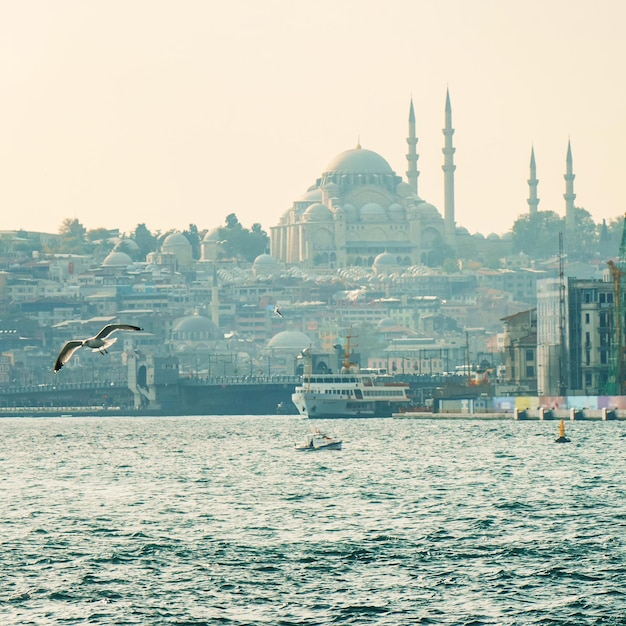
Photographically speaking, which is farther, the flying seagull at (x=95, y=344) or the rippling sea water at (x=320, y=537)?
the rippling sea water at (x=320, y=537)

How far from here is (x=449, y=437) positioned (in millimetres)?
105750

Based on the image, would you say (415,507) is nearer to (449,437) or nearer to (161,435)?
(449,437)

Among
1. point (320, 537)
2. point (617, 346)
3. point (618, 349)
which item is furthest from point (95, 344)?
point (617, 346)

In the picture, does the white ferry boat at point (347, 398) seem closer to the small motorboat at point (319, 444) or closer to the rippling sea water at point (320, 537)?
the small motorboat at point (319, 444)

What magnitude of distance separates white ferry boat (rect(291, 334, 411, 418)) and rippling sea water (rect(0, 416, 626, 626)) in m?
54.7

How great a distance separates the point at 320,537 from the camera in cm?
5500

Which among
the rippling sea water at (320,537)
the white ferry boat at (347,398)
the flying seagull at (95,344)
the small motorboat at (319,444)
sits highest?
the white ferry boat at (347,398)

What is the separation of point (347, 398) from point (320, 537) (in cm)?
9540

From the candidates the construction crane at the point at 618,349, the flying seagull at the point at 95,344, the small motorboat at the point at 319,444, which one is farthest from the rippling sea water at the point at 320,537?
the construction crane at the point at 618,349

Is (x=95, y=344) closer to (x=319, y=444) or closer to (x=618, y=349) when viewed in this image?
(x=319, y=444)

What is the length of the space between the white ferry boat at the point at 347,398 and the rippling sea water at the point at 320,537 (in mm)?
54673

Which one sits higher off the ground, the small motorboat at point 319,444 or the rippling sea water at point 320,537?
the small motorboat at point 319,444

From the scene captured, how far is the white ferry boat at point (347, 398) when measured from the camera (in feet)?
490

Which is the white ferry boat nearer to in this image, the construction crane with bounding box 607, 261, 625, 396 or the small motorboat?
the construction crane with bounding box 607, 261, 625, 396
